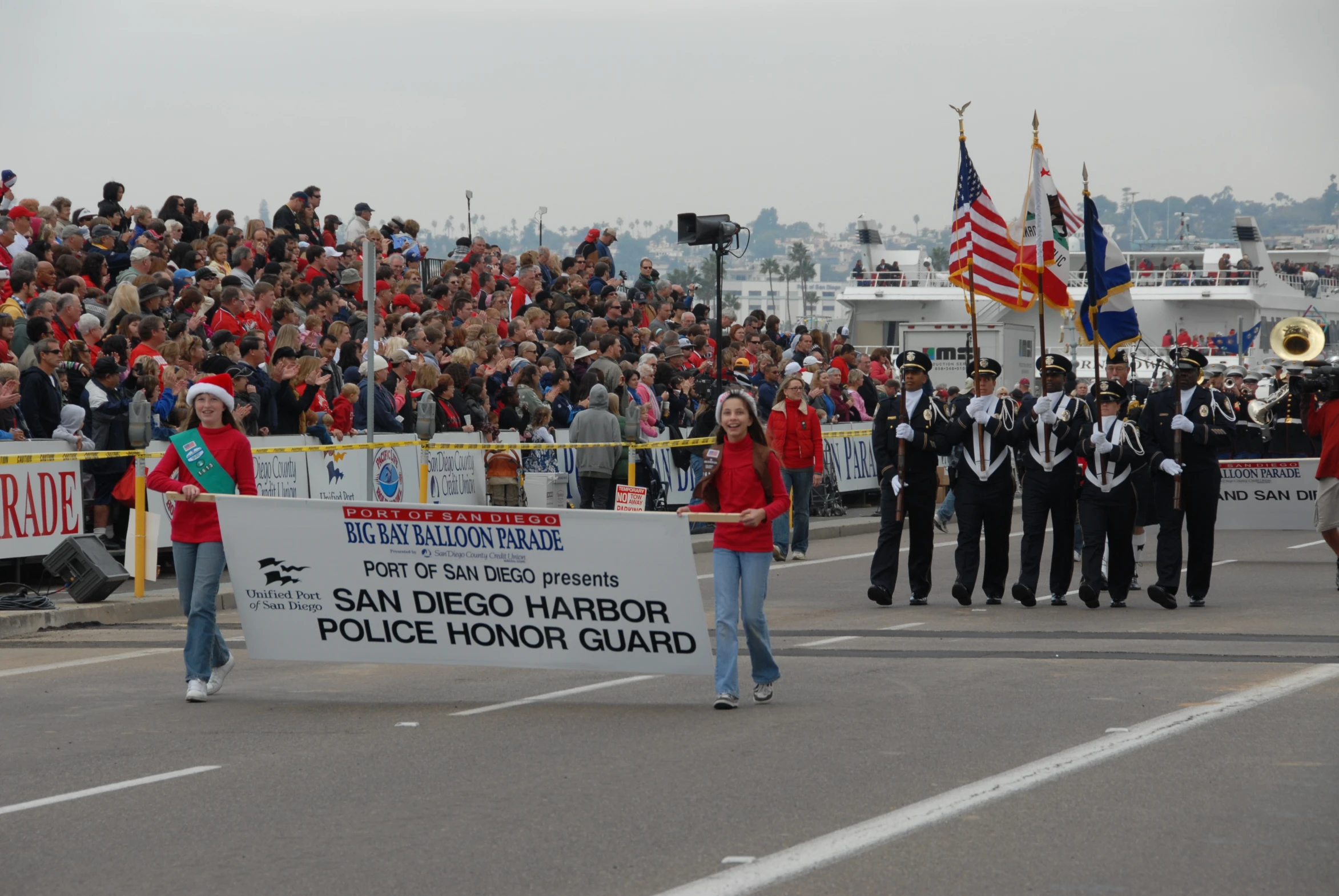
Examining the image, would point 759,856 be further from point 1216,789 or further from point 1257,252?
point 1257,252

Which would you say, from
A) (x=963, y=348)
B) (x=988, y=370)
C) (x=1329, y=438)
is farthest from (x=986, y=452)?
(x=963, y=348)

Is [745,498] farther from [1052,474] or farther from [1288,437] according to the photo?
[1288,437]

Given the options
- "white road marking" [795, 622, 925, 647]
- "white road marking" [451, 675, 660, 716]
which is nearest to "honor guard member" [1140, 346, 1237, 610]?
"white road marking" [795, 622, 925, 647]

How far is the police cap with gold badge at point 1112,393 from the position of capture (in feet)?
49.4

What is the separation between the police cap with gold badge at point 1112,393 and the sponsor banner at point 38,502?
9123 mm

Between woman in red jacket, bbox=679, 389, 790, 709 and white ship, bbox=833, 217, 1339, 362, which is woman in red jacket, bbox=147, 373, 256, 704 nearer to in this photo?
woman in red jacket, bbox=679, 389, 790, 709

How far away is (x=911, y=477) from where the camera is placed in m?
15.1

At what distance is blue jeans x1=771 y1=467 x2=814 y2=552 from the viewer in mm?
18875

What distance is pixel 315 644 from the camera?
10555 millimetres

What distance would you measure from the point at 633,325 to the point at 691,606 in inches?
690

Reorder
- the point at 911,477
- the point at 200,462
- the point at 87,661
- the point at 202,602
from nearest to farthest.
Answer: the point at 202,602, the point at 200,462, the point at 87,661, the point at 911,477

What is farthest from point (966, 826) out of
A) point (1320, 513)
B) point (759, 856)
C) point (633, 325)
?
point (633, 325)

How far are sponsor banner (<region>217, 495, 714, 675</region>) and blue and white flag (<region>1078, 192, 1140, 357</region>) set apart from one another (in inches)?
332

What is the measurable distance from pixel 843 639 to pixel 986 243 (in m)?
7.05
